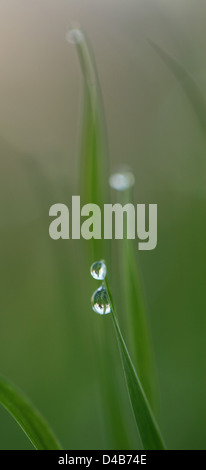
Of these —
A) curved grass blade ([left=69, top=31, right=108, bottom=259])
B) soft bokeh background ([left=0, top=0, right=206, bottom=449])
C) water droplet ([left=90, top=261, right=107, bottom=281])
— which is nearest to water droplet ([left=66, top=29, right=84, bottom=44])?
curved grass blade ([left=69, top=31, right=108, bottom=259])

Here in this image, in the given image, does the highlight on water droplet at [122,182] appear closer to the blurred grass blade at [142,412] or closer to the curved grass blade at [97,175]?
the curved grass blade at [97,175]

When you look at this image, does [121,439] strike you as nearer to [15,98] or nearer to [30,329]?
[30,329]

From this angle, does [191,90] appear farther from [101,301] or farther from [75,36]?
[101,301]

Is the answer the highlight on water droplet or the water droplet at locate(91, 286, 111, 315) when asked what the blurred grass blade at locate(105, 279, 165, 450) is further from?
the highlight on water droplet

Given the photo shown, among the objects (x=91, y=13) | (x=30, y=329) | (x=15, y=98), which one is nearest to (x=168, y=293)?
(x=30, y=329)

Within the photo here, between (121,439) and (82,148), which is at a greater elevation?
(82,148)

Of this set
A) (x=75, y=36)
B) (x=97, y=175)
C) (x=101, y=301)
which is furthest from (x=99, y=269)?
(x=75, y=36)
